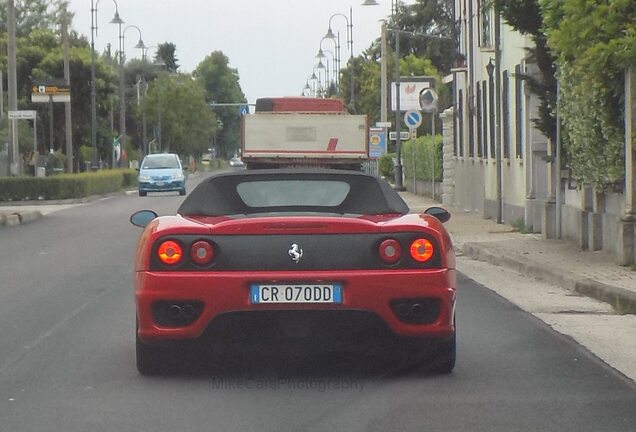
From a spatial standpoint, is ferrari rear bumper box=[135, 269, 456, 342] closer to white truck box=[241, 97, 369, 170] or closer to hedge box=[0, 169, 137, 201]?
white truck box=[241, 97, 369, 170]

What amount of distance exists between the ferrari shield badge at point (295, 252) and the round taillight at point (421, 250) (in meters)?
0.66

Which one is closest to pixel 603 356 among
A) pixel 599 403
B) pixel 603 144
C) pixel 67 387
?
pixel 599 403

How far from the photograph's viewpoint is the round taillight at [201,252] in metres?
9.27

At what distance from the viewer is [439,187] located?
169 feet

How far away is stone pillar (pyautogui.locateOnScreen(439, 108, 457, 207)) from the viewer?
4553cm

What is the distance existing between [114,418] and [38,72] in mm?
77498

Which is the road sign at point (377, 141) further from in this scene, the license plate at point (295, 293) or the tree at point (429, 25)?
the tree at point (429, 25)

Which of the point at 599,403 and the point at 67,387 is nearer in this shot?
the point at 599,403

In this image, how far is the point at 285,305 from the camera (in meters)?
9.16

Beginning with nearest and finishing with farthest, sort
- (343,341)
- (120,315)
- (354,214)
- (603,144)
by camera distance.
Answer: (343,341), (354,214), (120,315), (603,144)

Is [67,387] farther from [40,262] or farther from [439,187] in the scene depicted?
[439,187]

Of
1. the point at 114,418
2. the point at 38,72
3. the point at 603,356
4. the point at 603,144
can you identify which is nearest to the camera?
the point at 114,418

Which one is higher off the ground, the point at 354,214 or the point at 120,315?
the point at 354,214

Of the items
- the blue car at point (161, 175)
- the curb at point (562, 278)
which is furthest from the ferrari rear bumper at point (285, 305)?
the blue car at point (161, 175)
